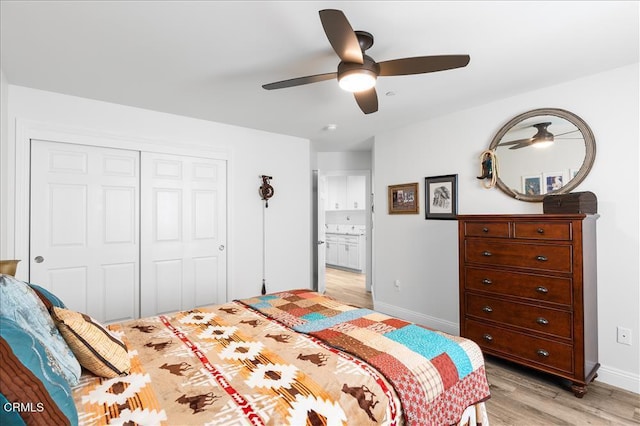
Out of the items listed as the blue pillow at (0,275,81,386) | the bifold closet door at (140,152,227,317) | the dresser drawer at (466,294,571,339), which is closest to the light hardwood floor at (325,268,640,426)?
the dresser drawer at (466,294,571,339)

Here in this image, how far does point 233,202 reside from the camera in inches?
161

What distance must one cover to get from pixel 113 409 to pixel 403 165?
375cm

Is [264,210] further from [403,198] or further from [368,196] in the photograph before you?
[368,196]

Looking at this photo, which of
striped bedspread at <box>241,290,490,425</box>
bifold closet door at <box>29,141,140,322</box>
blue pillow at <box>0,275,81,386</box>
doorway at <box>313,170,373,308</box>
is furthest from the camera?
doorway at <box>313,170,373,308</box>

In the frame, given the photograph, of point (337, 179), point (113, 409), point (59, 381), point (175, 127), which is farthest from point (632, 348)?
point (337, 179)

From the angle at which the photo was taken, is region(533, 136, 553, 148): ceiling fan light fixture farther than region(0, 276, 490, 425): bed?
Yes

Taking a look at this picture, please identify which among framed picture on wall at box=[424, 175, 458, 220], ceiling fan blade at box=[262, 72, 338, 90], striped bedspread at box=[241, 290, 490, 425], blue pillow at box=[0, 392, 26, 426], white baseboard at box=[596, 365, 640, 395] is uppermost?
ceiling fan blade at box=[262, 72, 338, 90]

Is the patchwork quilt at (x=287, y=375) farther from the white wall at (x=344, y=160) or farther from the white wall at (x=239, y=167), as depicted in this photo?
the white wall at (x=344, y=160)

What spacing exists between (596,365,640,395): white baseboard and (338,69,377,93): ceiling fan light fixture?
9.47 ft

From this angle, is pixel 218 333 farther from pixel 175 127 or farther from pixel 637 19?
pixel 637 19

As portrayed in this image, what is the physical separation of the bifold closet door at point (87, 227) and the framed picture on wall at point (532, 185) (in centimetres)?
391

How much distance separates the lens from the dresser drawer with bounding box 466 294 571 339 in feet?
7.84

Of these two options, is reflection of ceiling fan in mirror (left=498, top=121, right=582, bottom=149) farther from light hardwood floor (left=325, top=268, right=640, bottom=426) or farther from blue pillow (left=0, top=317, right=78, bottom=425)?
blue pillow (left=0, top=317, right=78, bottom=425)

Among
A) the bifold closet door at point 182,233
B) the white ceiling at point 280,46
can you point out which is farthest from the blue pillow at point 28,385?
the bifold closet door at point 182,233
